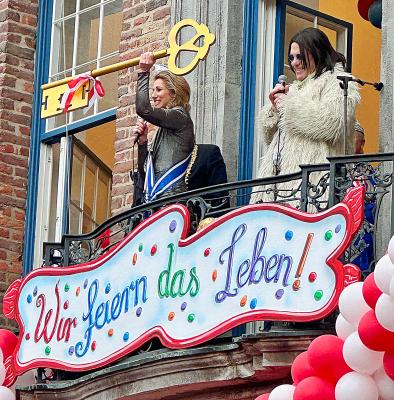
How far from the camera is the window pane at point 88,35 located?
17.1 meters

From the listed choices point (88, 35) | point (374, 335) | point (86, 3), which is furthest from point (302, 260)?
point (86, 3)

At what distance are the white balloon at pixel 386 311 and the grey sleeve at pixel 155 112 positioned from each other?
3.25 meters

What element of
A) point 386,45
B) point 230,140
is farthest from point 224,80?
point 386,45

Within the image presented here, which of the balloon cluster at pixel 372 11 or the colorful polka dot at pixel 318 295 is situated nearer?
the colorful polka dot at pixel 318 295

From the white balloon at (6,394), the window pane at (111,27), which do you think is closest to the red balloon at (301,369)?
the white balloon at (6,394)

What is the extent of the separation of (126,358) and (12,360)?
1.15m

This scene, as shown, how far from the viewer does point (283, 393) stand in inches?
476

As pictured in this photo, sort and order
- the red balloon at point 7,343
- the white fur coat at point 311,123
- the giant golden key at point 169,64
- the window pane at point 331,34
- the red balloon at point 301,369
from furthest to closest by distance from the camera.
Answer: the window pane at point 331,34 → the red balloon at point 7,343 → the giant golden key at point 169,64 → the white fur coat at point 311,123 → the red balloon at point 301,369

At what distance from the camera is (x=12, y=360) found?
14.8 m

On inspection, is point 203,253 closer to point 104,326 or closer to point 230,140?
point 104,326

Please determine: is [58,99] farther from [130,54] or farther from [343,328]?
[343,328]

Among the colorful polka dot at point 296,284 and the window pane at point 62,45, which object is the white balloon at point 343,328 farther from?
the window pane at point 62,45

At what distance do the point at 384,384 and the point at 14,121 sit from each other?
6518mm

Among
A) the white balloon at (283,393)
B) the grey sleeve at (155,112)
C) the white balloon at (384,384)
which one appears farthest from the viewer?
the grey sleeve at (155,112)
